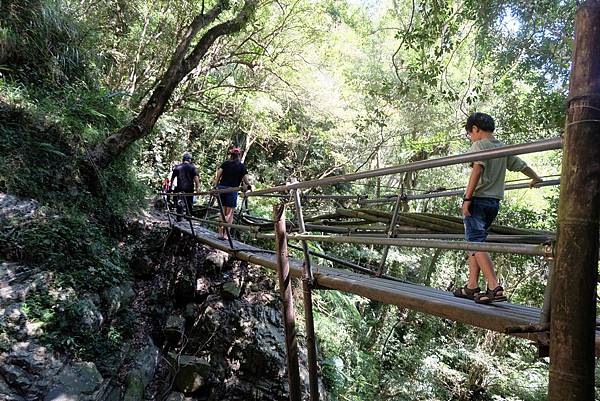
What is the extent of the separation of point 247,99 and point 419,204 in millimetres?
6930

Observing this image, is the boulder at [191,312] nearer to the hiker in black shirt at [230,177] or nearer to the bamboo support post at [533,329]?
the hiker in black shirt at [230,177]

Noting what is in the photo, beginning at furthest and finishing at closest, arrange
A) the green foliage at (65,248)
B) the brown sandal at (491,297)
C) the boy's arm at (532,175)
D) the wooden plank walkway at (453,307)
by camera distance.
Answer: the green foliage at (65,248), the boy's arm at (532,175), the brown sandal at (491,297), the wooden plank walkway at (453,307)

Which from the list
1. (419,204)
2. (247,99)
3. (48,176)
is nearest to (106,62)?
(247,99)

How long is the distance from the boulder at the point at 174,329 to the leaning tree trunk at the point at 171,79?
3031mm

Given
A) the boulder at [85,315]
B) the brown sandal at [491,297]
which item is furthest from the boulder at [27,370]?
the brown sandal at [491,297]

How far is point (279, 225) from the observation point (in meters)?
3.49

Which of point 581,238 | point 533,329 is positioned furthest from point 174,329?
point 581,238

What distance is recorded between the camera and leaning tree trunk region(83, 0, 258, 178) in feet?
23.6

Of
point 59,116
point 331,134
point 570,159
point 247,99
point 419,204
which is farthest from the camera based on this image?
point 419,204

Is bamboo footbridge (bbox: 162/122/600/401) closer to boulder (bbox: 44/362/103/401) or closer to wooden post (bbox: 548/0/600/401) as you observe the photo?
wooden post (bbox: 548/0/600/401)

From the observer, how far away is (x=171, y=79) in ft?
23.7

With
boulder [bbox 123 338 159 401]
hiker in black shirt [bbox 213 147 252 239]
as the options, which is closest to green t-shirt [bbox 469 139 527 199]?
hiker in black shirt [bbox 213 147 252 239]

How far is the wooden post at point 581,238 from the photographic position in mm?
1153

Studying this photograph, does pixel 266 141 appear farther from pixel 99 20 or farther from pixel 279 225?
pixel 279 225
